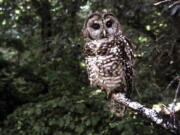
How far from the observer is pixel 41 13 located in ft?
14.8

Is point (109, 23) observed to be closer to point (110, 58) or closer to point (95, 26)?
point (95, 26)

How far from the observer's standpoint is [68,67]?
14.1 ft

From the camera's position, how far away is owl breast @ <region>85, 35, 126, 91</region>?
2.89m

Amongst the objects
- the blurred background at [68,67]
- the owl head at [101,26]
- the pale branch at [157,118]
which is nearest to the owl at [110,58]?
the owl head at [101,26]

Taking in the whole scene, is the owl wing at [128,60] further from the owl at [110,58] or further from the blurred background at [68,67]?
the blurred background at [68,67]

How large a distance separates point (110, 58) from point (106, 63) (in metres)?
0.06

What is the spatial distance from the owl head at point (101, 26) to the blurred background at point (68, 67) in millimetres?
391

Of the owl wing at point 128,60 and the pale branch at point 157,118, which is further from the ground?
the owl wing at point 128,60

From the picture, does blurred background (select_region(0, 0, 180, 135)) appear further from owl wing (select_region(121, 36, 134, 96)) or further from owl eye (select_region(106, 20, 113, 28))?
owl eye (select_region(106, 20, 113, 28))

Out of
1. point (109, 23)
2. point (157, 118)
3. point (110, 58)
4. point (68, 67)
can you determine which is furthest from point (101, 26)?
point (157, 118)

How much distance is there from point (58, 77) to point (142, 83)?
112 cm

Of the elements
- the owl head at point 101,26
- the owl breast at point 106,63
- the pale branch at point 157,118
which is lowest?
the pale branch at point 157,118

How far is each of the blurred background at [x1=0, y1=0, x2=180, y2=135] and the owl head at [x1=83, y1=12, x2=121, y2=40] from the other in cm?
39

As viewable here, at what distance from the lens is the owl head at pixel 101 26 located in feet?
9.87
